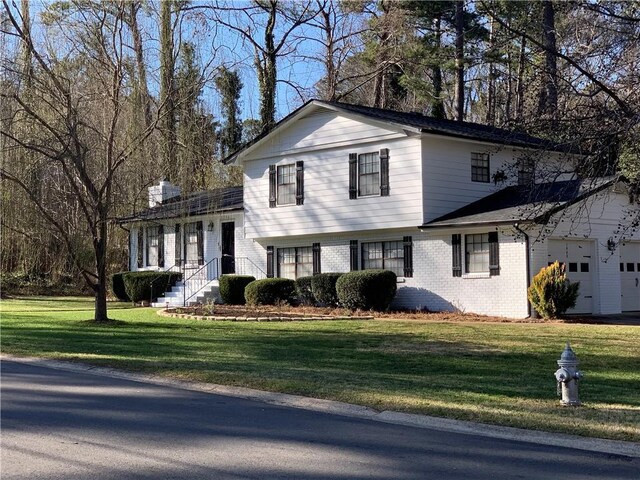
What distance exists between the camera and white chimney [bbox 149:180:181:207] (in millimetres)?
20297

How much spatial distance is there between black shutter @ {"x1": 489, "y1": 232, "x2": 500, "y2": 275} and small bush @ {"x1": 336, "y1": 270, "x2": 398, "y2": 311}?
3.26 meters

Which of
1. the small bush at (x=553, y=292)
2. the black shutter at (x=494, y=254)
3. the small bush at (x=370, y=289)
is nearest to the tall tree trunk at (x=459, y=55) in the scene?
the black shutter at (x=494, y=254)

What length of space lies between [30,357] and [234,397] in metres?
6.09

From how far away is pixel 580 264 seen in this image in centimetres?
2362

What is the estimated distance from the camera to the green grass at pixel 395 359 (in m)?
9.66

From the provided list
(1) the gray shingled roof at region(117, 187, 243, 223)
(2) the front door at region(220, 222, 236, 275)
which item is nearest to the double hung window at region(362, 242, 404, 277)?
(1) the gray shingled roof at region(117, 187, 243, 223)

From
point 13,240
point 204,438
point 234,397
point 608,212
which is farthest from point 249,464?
point 608,212

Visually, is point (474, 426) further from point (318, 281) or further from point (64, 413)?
point (318, 281)

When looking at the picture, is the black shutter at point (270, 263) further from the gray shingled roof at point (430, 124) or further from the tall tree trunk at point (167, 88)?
the tall tree trunk at point (167, 88)

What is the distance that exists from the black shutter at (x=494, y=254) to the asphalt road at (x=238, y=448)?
14.1m

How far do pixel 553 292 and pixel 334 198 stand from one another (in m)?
8.60

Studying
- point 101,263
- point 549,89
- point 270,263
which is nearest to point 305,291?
point 270,263

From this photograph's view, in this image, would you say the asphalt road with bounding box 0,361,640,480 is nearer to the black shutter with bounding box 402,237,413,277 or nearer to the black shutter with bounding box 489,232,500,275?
the black shutter with bounding box 489,232,500,275

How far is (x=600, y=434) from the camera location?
8188mm
